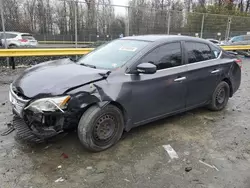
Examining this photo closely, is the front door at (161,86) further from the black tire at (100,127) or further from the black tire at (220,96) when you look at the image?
the black tire at (220,96)

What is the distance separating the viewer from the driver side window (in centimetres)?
379

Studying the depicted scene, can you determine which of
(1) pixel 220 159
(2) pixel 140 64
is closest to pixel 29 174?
(2) pixel 140 64

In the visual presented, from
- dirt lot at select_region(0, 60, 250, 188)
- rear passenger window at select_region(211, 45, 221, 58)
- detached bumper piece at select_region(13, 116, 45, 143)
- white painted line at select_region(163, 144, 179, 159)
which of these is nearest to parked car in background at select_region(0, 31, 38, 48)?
dirt lot at select_region(0, 60, 250, 188)

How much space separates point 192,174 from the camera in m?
2.92

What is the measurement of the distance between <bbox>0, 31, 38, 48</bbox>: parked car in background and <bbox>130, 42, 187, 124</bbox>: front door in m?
7.75

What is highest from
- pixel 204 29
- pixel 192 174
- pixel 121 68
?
pixel 204 29

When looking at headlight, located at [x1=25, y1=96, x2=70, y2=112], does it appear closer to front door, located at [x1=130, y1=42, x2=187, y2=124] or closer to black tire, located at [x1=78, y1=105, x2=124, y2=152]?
black tire, located at [x1=78, y1=105, x2=124, y2=152]

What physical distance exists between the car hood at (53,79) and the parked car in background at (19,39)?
717 centimetres

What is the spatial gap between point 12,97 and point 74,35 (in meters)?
7.66

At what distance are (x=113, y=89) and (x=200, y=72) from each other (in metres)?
1.98

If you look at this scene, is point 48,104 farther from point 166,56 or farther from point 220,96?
point 220,96

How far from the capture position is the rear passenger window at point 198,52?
436 centimetres

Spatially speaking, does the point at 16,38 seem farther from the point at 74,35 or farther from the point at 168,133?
the point at 168,133

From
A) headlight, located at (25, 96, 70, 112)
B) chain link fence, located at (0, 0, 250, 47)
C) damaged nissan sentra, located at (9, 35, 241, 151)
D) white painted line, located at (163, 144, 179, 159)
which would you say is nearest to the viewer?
headlight, located at (25, 96, 70, 112)
